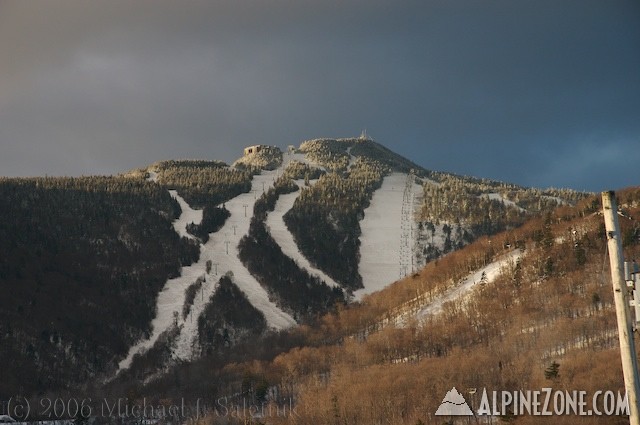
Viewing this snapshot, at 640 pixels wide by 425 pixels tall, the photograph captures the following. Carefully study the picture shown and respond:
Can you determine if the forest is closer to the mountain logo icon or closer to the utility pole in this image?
the mountain logo icon

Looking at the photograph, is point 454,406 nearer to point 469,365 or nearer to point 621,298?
point 469,365

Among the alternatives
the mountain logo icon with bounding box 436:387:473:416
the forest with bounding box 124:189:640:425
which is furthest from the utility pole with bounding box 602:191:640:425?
the mountain logo icon with bounding box 436:387:473:416

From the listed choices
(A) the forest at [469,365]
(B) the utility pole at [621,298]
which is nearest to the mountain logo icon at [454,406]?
(A) the forest at [469,365]

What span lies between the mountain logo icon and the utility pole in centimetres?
10777

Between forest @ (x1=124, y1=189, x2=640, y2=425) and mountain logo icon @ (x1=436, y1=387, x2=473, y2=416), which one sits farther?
forest @ (x1=124, y1=189, x2=640, y2=425)

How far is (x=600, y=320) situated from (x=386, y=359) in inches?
1795

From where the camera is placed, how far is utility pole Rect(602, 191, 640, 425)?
20141 mm

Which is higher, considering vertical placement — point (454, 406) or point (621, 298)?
point (621, 298)

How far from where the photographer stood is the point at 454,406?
130 metres

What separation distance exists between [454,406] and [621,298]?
113612 millimetres

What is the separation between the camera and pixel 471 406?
424 feet

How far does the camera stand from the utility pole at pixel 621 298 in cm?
2014

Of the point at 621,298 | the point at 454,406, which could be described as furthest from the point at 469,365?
the point at 621,298

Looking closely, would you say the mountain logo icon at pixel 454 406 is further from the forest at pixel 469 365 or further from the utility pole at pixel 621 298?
the utility pole at pixel 621 298
